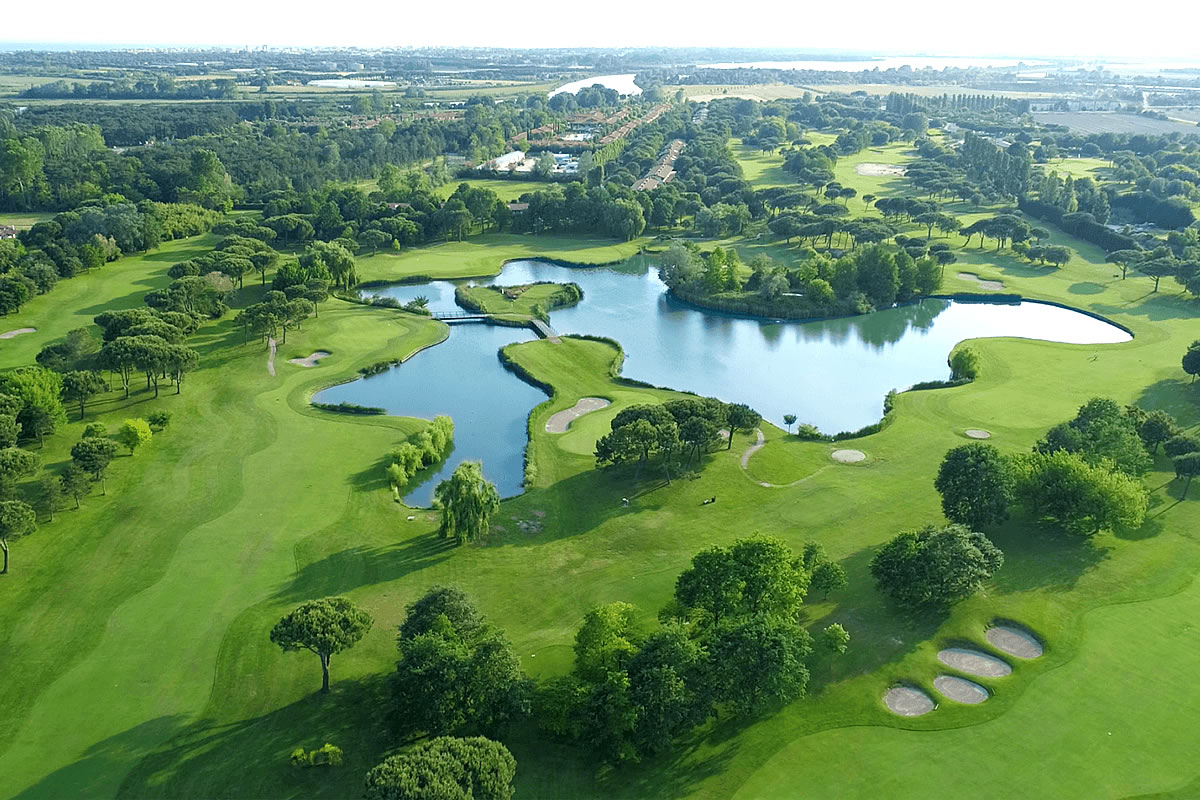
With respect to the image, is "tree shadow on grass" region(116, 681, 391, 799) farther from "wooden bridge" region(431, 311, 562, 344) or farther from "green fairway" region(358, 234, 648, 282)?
"green fairway" region(358, 234, 648, 282)

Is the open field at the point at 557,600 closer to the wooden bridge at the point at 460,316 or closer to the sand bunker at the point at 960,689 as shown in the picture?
the sand bunker at the point at 960,689

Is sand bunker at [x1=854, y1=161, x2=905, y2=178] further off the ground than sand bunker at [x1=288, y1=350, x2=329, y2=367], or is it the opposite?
sand bunker at [x1=854, y1=161, x2=905, y2=178]

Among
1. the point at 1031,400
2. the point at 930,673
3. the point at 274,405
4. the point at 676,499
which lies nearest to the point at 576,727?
the point at 930,673

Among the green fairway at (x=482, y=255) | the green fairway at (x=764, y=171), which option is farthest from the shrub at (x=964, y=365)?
the green fairway at (x=764, y=171)

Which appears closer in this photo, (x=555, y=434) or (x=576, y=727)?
(x=576, y=727)

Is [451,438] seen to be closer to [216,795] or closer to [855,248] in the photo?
[216,795]

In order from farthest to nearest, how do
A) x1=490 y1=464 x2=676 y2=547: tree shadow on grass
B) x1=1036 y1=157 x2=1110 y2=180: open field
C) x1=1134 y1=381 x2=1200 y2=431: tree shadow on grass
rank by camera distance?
1. x1=1036 y1=157 x2=1110 y2=180: open field
2. x1=1134 y1=381 x2=1200 y2=431: tree shadow on grass
3. x1=490 y1=464 x2=676 y2=547: tree shadow on grass

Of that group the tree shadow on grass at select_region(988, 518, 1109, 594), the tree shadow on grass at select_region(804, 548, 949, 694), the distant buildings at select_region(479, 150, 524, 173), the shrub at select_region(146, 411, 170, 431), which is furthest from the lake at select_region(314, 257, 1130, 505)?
the distant buildings at select_region(479, 150, 524, 173)
